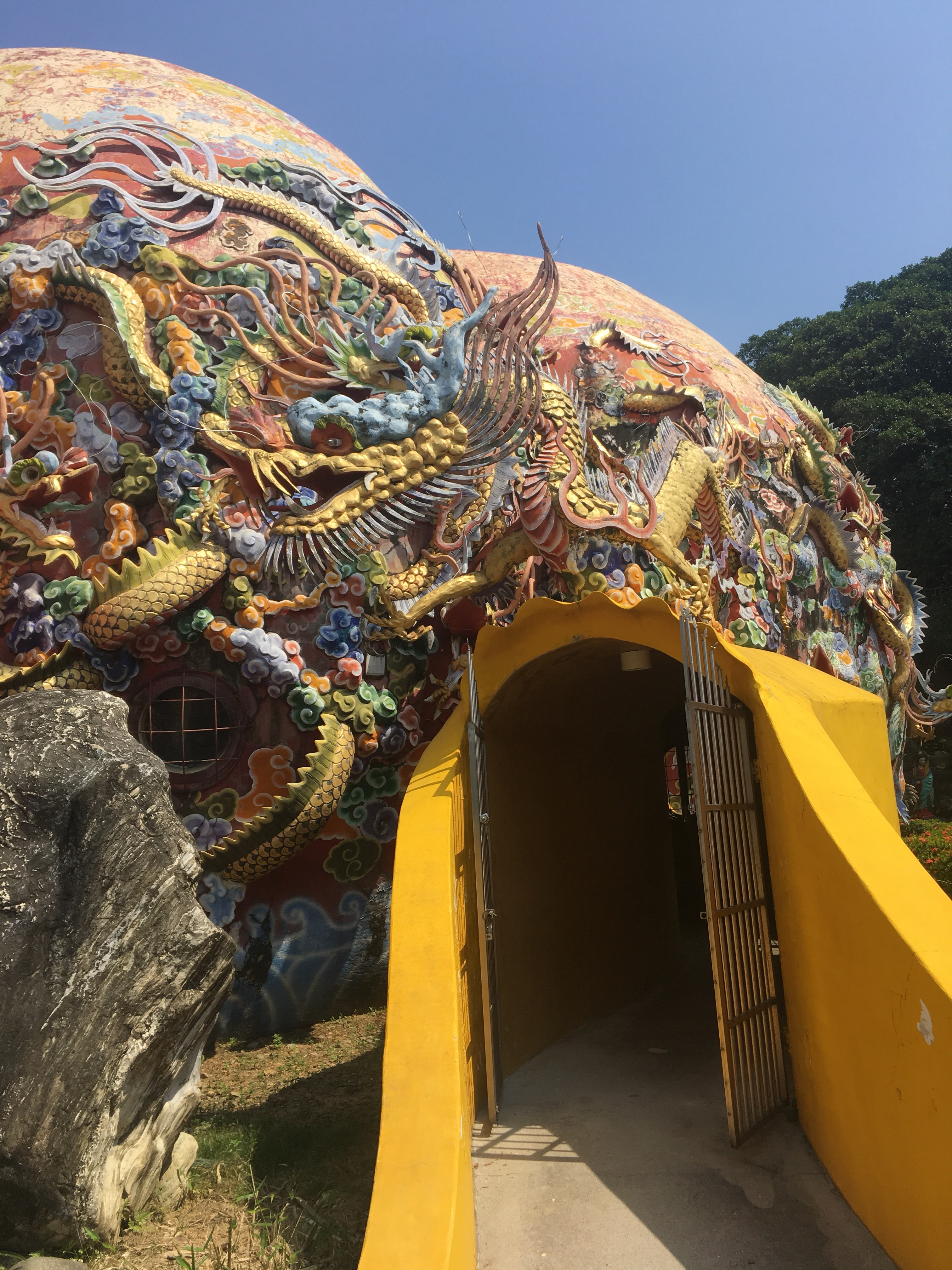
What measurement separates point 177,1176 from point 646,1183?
6.58 feet

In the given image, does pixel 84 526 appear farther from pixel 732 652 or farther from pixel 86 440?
pixel 732 652

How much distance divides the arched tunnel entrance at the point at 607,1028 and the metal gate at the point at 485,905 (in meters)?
0.09

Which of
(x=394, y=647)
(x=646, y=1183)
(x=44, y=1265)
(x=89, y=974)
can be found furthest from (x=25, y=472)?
(x=646, y=1183)

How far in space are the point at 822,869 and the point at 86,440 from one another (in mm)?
5192

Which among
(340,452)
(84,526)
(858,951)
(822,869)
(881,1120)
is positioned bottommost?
(881,1120)

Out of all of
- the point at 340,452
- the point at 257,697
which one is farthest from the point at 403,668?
the point at 340,452

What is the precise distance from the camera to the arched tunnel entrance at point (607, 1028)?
3516mm

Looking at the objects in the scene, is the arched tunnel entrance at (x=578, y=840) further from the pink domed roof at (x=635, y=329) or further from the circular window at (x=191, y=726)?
the pink domed roof at (x=635, y=329)

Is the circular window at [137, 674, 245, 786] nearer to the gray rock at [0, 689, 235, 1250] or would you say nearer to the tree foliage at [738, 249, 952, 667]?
the gray rock at [0, 689, 235, 1250]

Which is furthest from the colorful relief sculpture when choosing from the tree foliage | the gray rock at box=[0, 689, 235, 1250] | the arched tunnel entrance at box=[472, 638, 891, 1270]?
the tree foliage

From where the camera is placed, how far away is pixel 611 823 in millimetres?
6984

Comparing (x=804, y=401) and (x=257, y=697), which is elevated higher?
(x=804, y=401)

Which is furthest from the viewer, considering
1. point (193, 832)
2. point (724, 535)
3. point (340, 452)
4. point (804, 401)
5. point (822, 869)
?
point (804, 401)

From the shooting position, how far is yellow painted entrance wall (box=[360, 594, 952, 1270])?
298cm
